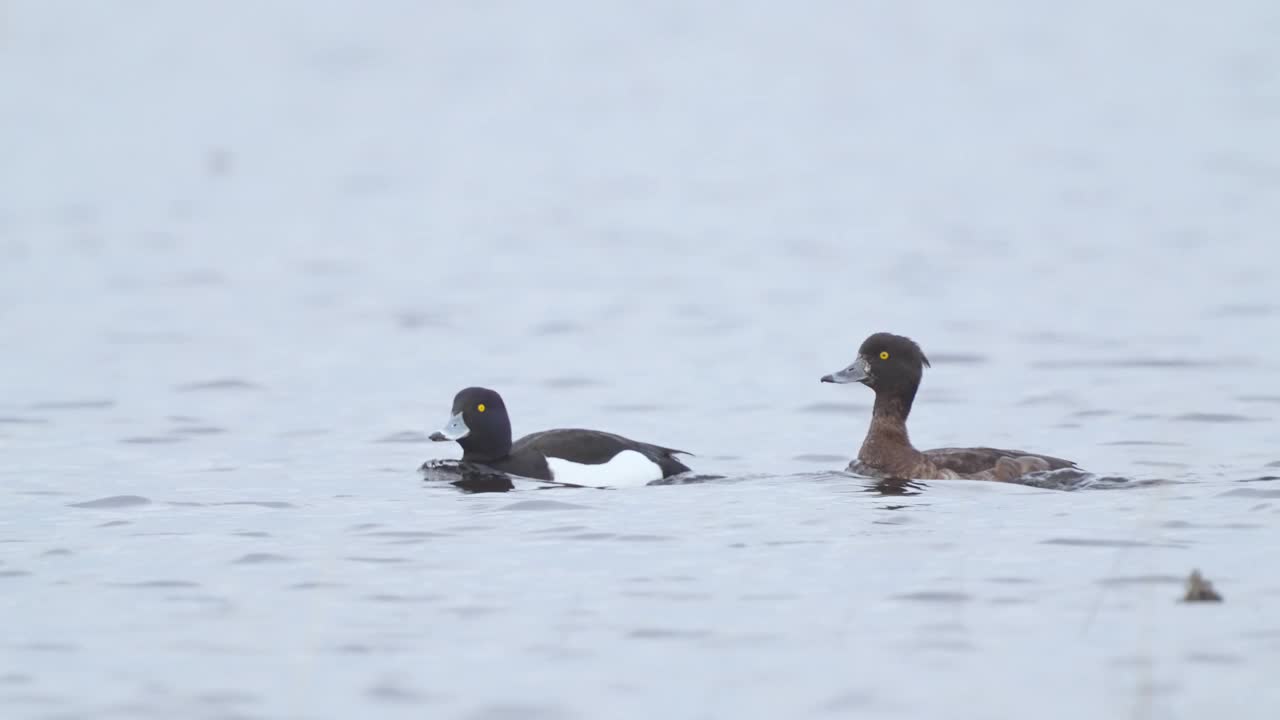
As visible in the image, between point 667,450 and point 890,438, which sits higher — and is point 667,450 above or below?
below

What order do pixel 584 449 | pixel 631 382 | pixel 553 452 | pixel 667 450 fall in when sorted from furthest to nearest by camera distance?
pixel 631 382
pixel 667 450
pixel 553 452
pixel 584 449

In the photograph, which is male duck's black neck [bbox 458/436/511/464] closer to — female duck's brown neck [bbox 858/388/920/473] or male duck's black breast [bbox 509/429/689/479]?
male duck's black breast [bbox 509/429/689/479]

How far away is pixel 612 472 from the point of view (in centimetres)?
1280

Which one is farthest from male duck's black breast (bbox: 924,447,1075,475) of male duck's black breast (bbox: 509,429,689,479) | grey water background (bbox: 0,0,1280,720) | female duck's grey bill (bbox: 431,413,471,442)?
female duck's grey bill (bbox: 431,413,471,442)

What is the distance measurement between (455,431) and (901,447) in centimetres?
282

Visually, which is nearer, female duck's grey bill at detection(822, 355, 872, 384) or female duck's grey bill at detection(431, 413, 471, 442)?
female duck's grey bill at detection(431, 413, 471, 442)

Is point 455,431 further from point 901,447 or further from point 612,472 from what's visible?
point 901,447

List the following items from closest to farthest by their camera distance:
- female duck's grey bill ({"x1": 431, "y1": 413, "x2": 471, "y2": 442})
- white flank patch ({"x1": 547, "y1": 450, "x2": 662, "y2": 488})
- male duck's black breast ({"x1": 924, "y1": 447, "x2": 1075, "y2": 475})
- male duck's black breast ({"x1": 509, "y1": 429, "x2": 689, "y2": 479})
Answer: male duck's black breast ({"x1": 924, "y1": 447, "x2": 1075, "y2": 475}) < white flank patch ({"x1": 547, "y1": 450, "x2": 662, "y2": 488}) < male duck's black breast ({"x1": 509, "y1": 429, "x2": 689, "y2": 479}) < female duck's grey bill ({"x1": 431, "y1": 413, "x2": 471, "y2": 442})

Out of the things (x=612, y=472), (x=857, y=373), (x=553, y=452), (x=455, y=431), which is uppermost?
(x=857, y=373)

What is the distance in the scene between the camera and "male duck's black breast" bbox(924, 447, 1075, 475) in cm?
1255

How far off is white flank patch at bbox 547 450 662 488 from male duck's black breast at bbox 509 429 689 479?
1.3 inches

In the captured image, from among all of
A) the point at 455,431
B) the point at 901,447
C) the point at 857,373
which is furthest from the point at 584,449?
the point at 901,447

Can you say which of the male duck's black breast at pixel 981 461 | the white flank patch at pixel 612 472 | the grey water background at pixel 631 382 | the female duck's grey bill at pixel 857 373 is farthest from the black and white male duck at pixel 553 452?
the male duck's black breast at pixel 981 461

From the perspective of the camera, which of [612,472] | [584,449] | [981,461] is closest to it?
[981,461]
